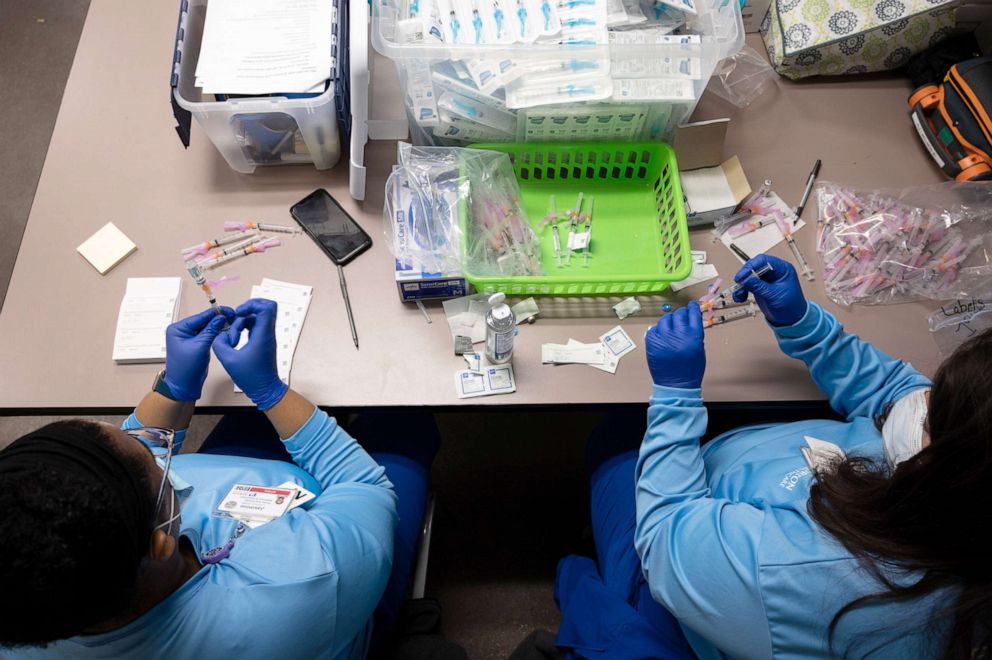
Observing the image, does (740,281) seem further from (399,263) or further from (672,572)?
(399,263)

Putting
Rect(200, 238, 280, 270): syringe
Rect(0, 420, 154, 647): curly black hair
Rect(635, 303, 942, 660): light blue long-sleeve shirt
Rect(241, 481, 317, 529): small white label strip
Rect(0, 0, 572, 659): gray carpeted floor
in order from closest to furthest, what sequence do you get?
Rect(0, 420, 154, 647): curly black hair < Rect(635, 303, 942, 660): light blue long-sleeve shirt < Rect(241, 481, 317, 529): small white label strip < Rect(200, 238, 280, 270): syringe < Rect(0, 0, 572, 659): gray carpeted floor

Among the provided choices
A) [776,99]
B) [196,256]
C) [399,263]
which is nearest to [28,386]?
[196,256]

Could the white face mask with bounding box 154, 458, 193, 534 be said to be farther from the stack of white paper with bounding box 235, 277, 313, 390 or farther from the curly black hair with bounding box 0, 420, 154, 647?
the stack of white paper with bounding box 235, 277, 313, 390

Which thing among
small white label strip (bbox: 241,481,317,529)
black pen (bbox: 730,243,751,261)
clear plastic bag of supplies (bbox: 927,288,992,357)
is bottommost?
small white label strip (bbox: 241,481,317,529)

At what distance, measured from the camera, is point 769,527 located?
0.86 meters

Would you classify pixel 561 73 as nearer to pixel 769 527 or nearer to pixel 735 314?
pixel 735 314

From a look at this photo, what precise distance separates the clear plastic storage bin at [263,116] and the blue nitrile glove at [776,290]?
0.86m

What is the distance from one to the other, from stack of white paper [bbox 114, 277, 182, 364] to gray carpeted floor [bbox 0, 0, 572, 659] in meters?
0.88

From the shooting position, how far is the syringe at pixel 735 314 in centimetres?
122

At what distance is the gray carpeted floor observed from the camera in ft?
5.71

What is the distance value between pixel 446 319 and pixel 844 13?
1135 mm

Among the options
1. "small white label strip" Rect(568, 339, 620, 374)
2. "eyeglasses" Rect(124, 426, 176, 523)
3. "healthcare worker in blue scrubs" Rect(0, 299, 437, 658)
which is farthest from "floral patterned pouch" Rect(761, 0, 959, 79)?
"eyeglasses" Rect(124, 426, 176, 523)

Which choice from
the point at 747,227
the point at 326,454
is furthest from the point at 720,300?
the point at 326,454

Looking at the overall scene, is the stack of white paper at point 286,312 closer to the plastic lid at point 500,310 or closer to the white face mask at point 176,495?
the white face mask at point 176,495
